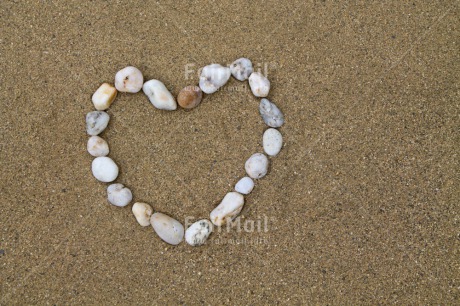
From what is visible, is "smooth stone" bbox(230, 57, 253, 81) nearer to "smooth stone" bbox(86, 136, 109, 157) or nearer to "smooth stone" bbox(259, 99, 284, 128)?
"smooth stone" bbox(259, 99, 284, 128)

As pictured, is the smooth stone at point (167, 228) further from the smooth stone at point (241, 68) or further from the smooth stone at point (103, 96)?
the smooth stone at point (241, 68)

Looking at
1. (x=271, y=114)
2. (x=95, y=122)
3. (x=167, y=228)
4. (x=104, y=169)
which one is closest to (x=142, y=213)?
(x=167, y=228)

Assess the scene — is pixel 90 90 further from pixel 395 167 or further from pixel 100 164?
pixel 395 167

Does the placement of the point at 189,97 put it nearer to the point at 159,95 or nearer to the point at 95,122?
the point at 159,95

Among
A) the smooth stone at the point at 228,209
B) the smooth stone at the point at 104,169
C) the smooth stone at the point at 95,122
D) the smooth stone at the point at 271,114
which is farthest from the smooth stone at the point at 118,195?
the smooth stone at the point at 271,114

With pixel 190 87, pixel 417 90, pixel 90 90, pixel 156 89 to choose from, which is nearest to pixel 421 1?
pixel 417 90
